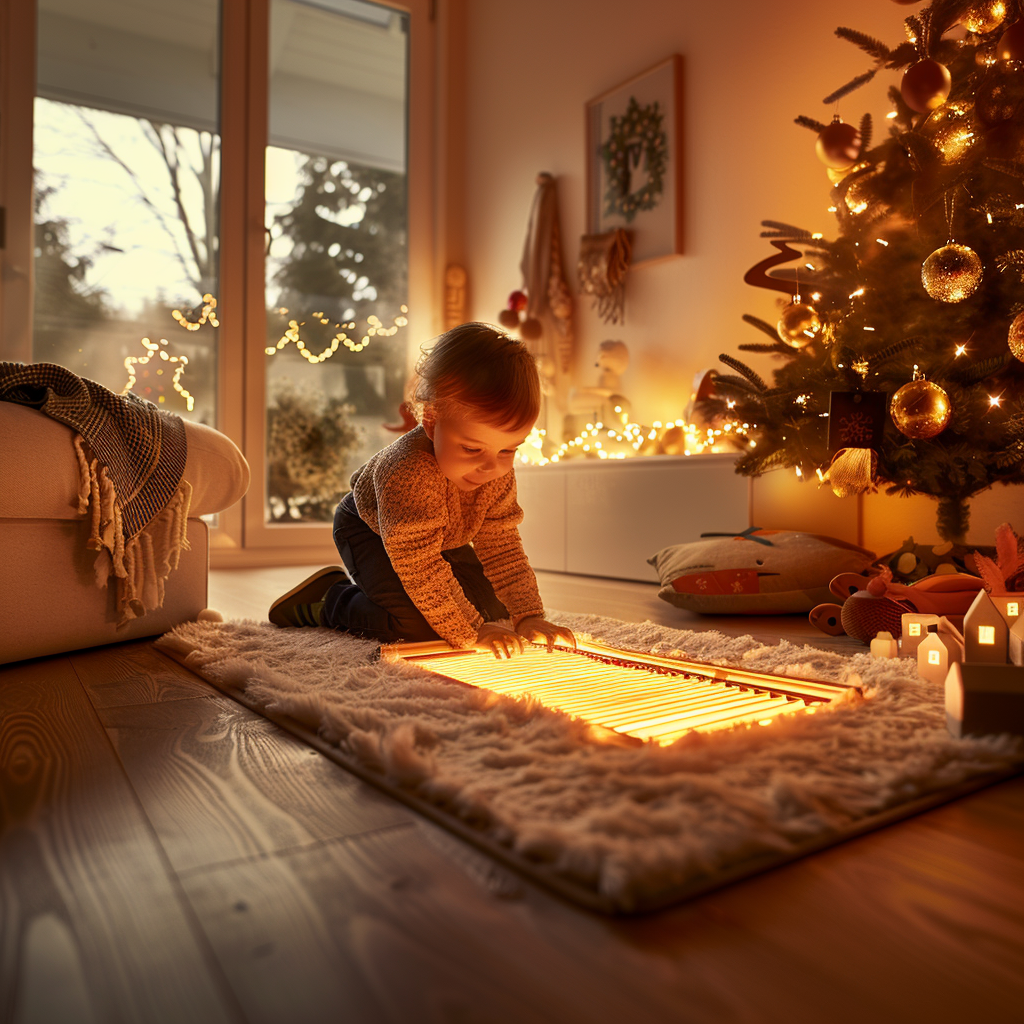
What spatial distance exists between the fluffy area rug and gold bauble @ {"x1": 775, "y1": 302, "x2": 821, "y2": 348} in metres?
1.18

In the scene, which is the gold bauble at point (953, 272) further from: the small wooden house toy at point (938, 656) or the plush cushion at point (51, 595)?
the plush cushion at point (51, 595)

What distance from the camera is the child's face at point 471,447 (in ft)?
4.16

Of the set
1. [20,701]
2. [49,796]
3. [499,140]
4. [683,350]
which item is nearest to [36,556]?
[20,701]

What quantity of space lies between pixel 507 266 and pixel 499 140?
0.64m

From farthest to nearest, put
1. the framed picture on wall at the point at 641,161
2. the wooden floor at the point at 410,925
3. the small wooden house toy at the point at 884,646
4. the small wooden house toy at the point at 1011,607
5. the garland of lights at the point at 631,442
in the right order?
the framed picture on wall at the point at 641,161
the garland of lights at the point at 631,442
the small wooden house toy at the point at 884,646
the small wooden house toy at the point at 1011,607
the wooden floor at the point at 410,925

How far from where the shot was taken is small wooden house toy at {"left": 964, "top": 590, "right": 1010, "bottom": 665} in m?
1.05

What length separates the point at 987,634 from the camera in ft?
3.48

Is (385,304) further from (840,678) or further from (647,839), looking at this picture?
(647,839)

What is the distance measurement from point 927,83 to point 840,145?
0.29 m

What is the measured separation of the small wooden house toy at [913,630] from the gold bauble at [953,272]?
65 centimetres

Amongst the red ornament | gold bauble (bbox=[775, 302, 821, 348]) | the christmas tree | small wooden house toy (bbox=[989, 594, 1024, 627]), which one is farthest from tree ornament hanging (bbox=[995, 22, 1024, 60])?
the red ornament

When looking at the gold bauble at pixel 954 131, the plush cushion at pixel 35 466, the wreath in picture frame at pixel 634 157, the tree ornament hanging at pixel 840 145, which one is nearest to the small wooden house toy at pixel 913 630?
the gold bauble at pixel 954 131

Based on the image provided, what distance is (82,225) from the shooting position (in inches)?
135

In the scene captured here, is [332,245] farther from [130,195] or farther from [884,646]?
[884,646]
